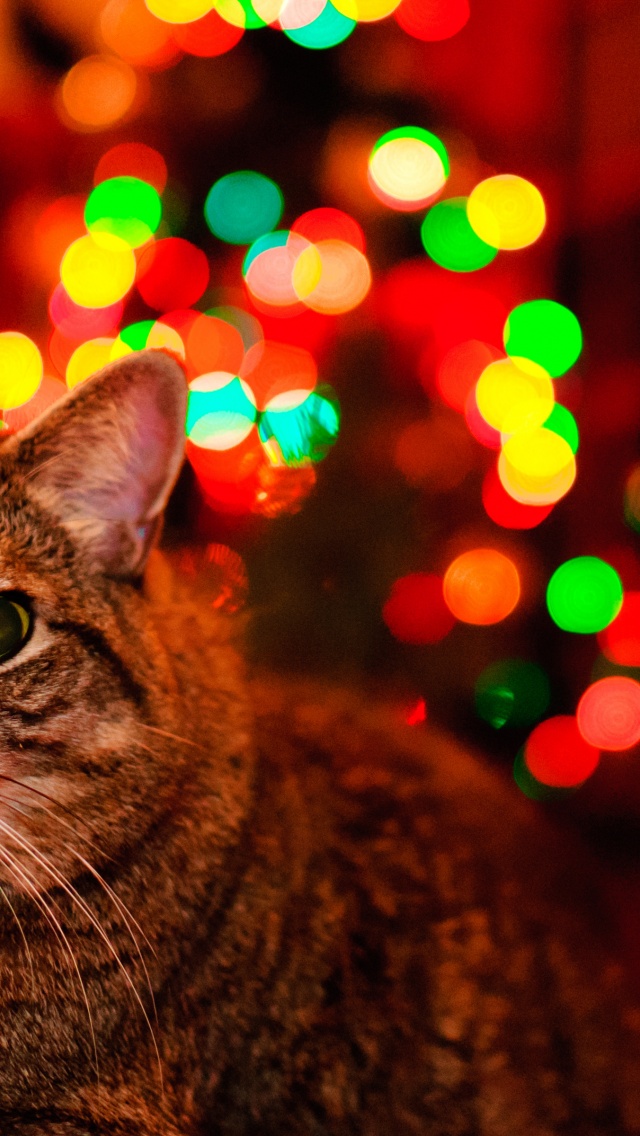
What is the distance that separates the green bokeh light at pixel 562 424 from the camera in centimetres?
192

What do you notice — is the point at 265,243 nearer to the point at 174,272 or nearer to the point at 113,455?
the point at 174,272

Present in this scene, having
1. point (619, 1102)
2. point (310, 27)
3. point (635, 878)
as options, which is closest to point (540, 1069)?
point (619, 1102)

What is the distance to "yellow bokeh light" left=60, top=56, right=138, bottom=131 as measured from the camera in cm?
196

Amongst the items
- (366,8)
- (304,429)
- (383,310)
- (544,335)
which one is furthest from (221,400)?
(366,8)

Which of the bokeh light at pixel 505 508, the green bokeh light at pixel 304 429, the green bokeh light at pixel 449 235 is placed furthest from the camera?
the bokeh light at pixel 505 508

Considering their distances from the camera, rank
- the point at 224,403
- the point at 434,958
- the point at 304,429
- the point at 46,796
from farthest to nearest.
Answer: the point at 224,403, the point at 304,429, the point at 434,958, the point at 46,796

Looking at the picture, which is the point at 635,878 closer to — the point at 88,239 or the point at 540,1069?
the point at 540,1069

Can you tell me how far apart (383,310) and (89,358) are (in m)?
0.67

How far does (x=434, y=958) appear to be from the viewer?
3.49 feet

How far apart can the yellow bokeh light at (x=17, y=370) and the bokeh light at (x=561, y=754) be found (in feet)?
4.81

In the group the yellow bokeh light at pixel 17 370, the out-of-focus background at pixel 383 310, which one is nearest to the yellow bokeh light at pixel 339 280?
the out-of-focus background at pixel 383 310

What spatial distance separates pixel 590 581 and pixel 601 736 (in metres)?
0.38

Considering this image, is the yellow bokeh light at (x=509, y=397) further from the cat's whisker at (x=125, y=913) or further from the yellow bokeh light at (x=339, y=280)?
the cat's whisker at (x=125, y=913)

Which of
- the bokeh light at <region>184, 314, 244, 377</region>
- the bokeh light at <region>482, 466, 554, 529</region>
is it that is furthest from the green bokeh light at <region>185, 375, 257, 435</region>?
the bokeh light at <region>482, 466, 554, 529</region>
